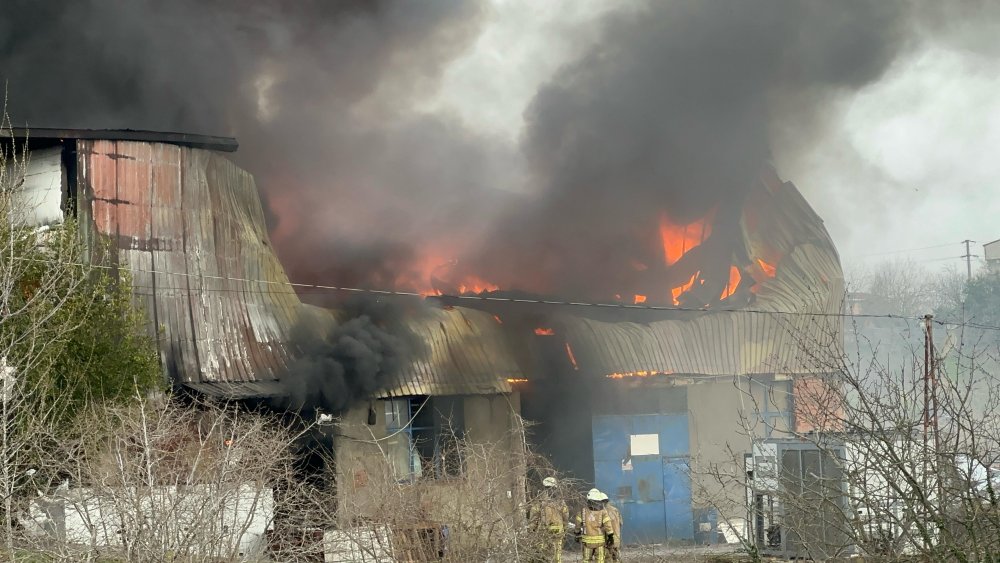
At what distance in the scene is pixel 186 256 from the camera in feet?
62.5

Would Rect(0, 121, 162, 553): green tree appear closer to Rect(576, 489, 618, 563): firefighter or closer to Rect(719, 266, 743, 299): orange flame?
Rect(576, 489, 618, 563): firefighter

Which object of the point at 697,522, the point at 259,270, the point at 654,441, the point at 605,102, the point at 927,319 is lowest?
the point at 697,522

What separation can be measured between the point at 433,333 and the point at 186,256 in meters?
5.29

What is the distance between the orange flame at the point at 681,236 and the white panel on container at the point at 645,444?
6014 mm

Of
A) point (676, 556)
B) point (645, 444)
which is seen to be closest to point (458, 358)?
point (645, 444)

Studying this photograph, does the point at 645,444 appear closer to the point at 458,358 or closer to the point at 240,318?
the point at 458,358

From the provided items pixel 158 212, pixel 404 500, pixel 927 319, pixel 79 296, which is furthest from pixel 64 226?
pixel 927 319

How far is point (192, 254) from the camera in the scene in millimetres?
19141

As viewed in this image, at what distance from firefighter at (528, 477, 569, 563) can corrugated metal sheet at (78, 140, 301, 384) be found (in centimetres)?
747

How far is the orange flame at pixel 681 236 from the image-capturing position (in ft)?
91.4

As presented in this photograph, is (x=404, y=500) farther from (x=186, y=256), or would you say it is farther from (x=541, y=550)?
(x=186, y=256)

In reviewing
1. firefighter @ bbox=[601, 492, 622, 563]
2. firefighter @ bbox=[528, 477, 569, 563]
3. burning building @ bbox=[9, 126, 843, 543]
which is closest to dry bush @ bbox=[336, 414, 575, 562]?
firefighter @ bbox=[528, 477, 569, 563]

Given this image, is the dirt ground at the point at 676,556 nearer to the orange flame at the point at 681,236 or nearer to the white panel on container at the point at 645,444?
the white panel on container at the point at 645,444

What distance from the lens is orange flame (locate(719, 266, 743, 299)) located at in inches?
1027
